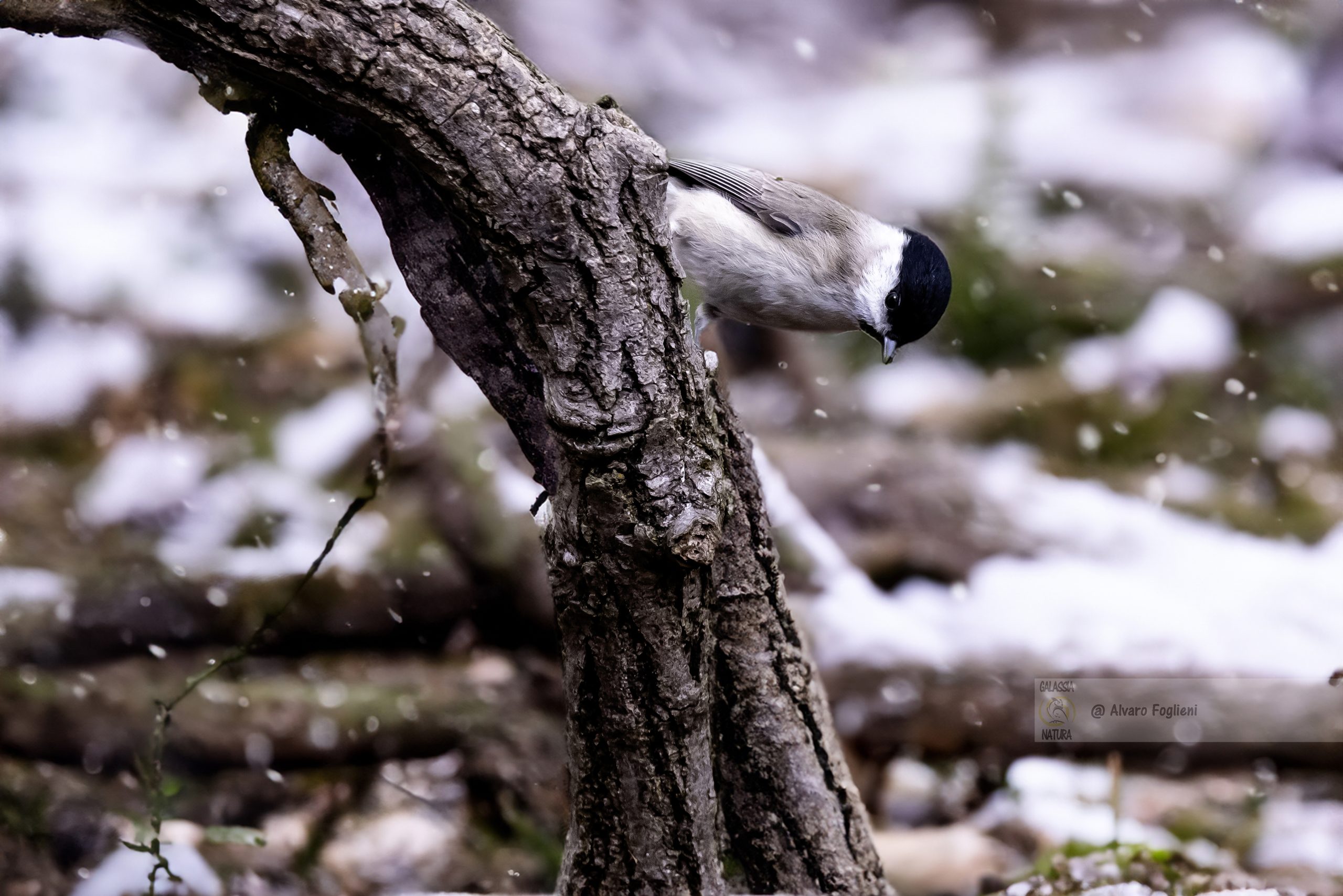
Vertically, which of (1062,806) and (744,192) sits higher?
(744,192)

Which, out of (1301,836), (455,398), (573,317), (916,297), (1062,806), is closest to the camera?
(573,317)

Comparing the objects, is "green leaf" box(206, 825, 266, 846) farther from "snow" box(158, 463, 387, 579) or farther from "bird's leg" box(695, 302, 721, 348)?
"bird's leg" box(695, 302, 721, 348)

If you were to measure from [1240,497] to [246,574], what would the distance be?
3120 millimetres

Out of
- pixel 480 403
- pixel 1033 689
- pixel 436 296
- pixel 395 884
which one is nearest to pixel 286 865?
pixel 395 884

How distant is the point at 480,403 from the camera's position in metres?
2.98

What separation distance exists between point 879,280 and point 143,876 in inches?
88.0

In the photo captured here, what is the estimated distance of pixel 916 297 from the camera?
1.78 metres

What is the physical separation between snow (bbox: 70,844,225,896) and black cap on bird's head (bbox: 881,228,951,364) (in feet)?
6.89

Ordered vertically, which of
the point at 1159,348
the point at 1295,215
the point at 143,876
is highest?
the point at 1295,215

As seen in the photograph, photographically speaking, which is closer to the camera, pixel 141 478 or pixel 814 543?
pixel 141 478

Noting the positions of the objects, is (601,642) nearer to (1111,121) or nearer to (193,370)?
(193,370)

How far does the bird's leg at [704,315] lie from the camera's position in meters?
1.92

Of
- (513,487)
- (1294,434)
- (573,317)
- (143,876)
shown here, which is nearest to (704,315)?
(573,317)

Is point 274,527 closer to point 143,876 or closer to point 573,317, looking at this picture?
point 143,876
